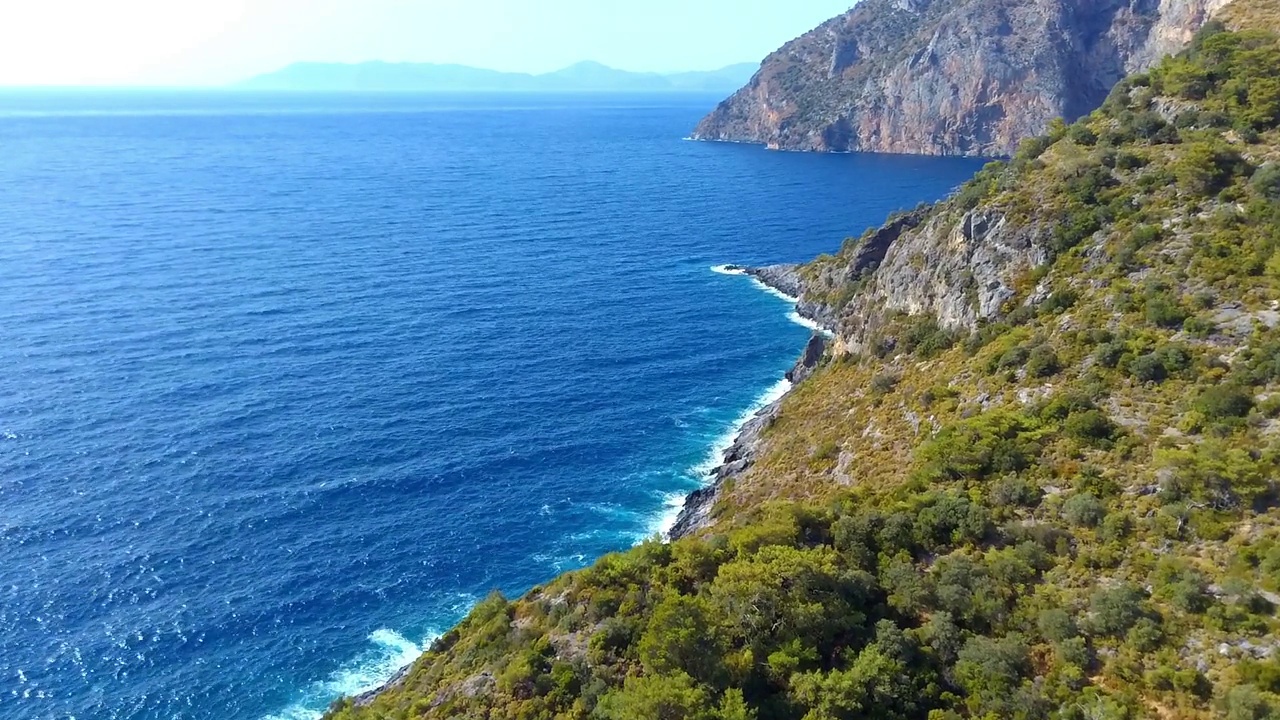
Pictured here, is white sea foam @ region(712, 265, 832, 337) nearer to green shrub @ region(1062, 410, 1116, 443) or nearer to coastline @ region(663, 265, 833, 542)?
coastline @ region(663, 265, 833, 542)

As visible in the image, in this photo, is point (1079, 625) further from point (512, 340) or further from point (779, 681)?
point (512, 340)

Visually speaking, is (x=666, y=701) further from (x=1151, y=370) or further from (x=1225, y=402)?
(x=1151, y=370)

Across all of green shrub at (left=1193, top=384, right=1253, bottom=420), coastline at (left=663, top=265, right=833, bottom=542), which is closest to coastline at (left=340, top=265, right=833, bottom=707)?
coastline at (left=663, top=265, right=833, bottom=542)

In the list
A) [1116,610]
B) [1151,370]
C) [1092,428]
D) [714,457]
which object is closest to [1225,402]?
[1151,370]

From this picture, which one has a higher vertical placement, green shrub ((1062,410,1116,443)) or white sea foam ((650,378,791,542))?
green shrub ((1062,410,1116,443))

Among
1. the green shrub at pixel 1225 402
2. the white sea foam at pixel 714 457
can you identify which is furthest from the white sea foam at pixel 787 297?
the green shrub at pixel 1225 402

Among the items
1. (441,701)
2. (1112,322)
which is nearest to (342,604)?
(441,701)

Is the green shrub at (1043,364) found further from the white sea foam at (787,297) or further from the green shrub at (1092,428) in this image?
the white sea foam at (787,297)

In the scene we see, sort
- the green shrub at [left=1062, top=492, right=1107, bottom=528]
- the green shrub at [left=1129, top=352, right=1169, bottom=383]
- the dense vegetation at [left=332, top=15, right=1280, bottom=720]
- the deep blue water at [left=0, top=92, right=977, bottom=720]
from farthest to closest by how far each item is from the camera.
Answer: the deep blue water at [left=0, top=92, right=977, bottom=720] → the green shrub at [left=1129, top=352, right=1169, bottom=383] → the green shrub at [left=1062, top=492, right=1107, bottom=528] → the dense vegetation at [left=332, top=15, right=1280, bottom=720]
